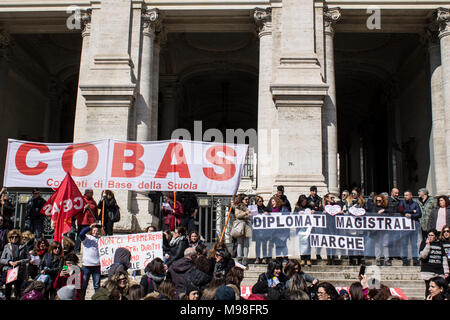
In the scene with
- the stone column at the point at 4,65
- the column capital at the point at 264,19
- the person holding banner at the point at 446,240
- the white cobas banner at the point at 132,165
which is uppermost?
the column capital at the point at 264,19

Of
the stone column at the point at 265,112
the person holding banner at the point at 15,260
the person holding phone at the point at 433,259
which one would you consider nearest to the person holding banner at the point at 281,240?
the person holding phone at the point at 433,259

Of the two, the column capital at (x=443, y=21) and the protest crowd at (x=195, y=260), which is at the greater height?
the column capital at (x=443, y=21)

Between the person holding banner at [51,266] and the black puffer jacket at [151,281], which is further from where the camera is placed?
the person holding banner at [51,266]

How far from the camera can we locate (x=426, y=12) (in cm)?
1916

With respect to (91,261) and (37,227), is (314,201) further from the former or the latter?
(37,227)

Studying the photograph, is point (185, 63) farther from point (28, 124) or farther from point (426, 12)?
point (426, 12)

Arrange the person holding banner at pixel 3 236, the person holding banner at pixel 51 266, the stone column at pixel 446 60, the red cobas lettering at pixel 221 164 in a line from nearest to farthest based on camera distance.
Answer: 1. the person holding banner at pixel 51 266
2. the person holding banner at pixel 3 236
3. the red cobas lettering at pixel 221 164
4. the stone column at pixel 446 60

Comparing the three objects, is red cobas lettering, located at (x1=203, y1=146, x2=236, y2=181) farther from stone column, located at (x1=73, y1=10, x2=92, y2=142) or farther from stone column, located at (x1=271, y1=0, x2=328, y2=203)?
stone column, located at (x1=73, y1=10, x2=92, y2=142)

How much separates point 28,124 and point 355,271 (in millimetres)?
18400

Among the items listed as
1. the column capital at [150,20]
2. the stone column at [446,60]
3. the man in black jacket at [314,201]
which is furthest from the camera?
the column capital at [150,20]

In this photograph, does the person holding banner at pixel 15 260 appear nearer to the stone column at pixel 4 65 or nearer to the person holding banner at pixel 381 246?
the person holding banner at pixel 381 246

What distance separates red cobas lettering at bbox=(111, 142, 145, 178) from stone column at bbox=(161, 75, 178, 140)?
1173 cm

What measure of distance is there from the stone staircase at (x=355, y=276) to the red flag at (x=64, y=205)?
4207 millimetres

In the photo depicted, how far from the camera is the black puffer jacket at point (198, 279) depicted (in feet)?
29.8
